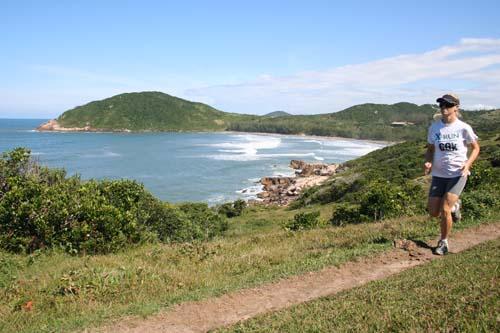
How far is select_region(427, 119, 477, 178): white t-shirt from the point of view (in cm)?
614

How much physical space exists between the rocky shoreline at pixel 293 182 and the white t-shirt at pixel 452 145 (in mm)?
42327

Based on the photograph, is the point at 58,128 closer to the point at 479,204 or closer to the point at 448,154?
the point at 479,204

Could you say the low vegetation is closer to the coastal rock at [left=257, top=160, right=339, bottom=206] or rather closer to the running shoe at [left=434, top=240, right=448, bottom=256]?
the running shoe at [left=434, top=240, right=448, bottom=256]

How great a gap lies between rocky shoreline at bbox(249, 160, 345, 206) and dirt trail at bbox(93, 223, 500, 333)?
4184 cm

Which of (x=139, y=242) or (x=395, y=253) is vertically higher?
(x=395, y=253)

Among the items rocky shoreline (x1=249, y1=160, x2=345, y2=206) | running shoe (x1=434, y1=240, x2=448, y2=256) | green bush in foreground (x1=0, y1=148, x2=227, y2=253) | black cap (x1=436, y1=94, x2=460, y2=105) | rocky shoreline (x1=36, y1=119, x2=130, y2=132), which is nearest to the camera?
black cap (x1=436, y1=94, x2=460, y2=105)

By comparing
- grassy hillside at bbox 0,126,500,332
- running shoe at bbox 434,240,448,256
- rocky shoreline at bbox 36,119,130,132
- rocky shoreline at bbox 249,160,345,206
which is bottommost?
rocky shoreline at bbox 249,160,345,206

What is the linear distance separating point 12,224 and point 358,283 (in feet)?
25.7

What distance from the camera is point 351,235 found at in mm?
9242

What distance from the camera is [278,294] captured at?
225 inches

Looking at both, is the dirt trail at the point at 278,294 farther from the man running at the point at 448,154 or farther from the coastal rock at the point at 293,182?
the coastal rock at the point at 293,182

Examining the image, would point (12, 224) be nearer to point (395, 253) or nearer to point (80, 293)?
point (80, 293)

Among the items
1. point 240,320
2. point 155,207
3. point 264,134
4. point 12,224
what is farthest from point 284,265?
point 264,134

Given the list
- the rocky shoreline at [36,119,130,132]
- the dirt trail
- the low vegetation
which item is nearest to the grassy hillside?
the low vegetation
